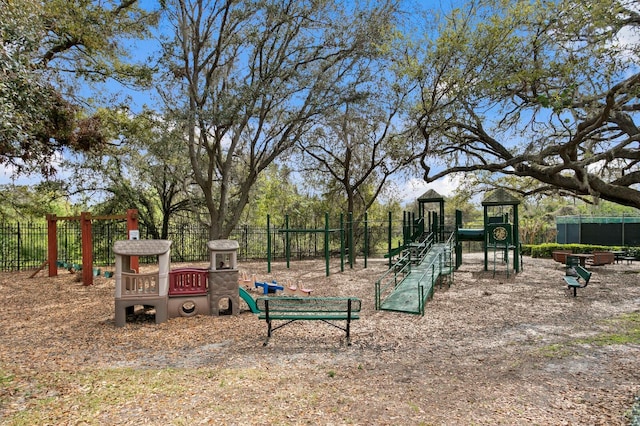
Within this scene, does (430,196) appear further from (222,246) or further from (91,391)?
(91,391)

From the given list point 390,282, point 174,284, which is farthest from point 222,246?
point 390,282

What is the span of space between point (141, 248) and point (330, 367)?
4.72 m

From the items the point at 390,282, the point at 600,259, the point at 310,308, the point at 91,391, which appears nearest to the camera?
the point at 91,391

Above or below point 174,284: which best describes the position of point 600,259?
below

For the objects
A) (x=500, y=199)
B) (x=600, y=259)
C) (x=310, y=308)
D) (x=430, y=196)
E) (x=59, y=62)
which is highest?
(x=59, y=62)

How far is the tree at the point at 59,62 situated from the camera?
5731 mm

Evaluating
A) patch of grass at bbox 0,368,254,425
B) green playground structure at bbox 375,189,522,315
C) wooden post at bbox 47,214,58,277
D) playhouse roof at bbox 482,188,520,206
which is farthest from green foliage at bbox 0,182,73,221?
playhouse roof at bbox 482,188,520,206

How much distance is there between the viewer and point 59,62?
12508 mm

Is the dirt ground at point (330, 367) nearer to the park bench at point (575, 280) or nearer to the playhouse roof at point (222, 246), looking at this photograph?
the park bench at point (575, 280)

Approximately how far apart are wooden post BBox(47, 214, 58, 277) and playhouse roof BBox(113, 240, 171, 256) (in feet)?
26.8

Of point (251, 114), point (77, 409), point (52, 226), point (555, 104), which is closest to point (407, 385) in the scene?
point (77, 409)

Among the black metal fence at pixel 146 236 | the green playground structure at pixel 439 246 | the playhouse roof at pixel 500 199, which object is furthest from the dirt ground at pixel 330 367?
the black metal fence at pixel 146 236

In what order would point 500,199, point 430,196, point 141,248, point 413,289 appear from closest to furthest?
point 141,248 < point 413,289 < point 500,199 < point 430,196

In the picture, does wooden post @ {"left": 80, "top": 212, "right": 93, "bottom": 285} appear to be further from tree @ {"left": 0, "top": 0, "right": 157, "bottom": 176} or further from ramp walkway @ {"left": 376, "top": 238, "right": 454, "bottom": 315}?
ramp walkway @ {"left": 376, "top": 238, "right": 454, "bottom": 315}
